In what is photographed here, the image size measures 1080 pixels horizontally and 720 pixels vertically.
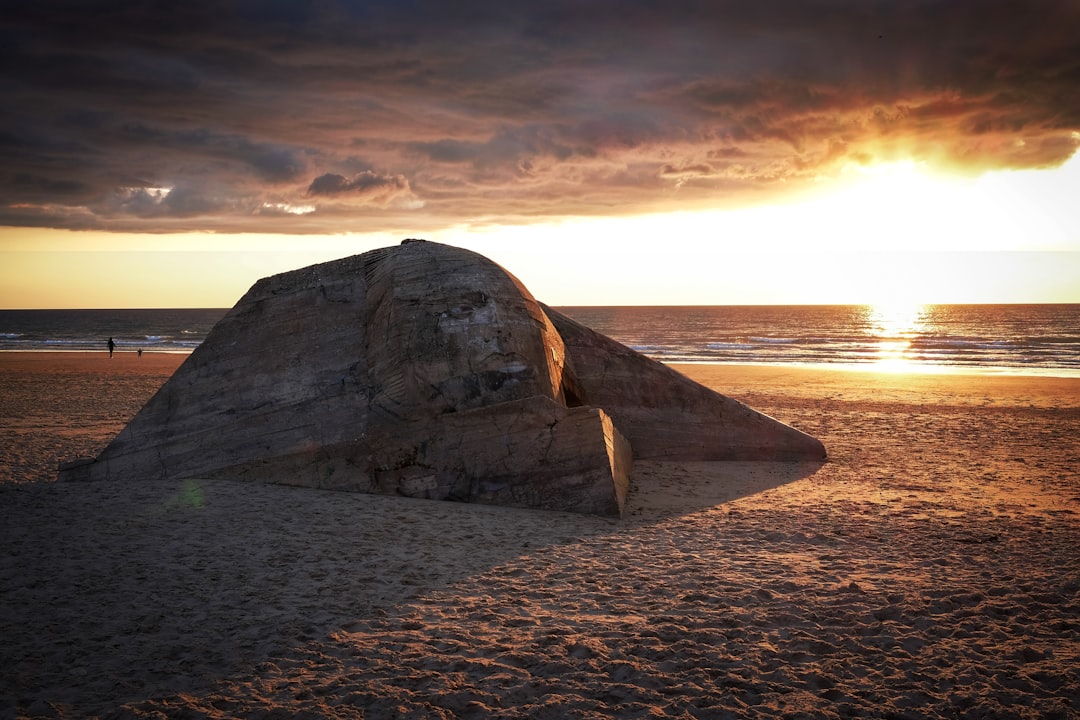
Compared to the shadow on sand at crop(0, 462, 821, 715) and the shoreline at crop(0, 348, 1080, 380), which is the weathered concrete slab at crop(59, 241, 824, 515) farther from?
the shoreline at crop(0, 348, 1080, 380)

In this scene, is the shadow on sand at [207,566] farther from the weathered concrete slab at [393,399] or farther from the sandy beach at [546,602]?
the weathered concrete slab at [393,399]

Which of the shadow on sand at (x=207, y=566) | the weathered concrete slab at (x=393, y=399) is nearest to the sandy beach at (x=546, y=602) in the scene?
the shadow on sand at (x=207, y=566)

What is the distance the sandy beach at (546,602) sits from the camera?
149 inches

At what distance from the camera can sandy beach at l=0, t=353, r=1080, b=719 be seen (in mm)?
3789

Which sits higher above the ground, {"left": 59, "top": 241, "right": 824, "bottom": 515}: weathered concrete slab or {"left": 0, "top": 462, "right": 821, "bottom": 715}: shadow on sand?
{"left": 59, "top": 241, "right": 824, "bottom": 515}: weathered concrete slab

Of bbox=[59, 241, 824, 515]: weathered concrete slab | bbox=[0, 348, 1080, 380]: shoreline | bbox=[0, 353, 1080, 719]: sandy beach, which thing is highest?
bbox=[59, 241, 824, 515]: weathered concrete slab

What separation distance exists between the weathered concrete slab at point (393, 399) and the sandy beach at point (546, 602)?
0.40m

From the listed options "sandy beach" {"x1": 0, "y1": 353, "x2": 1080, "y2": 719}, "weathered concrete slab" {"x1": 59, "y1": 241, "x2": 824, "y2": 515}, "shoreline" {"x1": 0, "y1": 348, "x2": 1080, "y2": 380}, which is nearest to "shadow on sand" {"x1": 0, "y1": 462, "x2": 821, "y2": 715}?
"sandy beach" {"x1": 0, "y1": 353, "x2": 1080, "y2": 719}

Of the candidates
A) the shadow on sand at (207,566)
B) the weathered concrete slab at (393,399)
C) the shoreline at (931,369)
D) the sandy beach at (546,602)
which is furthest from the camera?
the shoreline at (931,369)

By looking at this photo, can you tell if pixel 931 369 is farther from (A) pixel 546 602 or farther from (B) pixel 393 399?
(A) pixel 546 602

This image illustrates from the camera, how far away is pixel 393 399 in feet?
26.4

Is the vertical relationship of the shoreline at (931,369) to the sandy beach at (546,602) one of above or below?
above

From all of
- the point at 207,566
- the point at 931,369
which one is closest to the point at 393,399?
the point at 207,566

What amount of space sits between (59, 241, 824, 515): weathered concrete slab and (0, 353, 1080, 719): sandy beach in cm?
40
